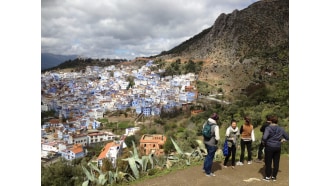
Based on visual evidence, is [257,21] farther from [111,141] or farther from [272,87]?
[111,141]

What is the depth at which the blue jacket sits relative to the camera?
4.37 metres

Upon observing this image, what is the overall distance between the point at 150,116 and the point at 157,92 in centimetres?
168

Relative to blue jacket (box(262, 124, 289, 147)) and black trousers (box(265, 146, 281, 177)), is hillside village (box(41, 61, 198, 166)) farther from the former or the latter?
blue jacket (box(262, 124, 289, 147))

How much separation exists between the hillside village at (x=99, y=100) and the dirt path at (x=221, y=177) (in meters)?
4.88

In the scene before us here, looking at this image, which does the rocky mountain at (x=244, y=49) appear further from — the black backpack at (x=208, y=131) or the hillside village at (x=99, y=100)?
the black backpack at (x=208, y=131)

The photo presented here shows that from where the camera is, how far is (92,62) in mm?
15688

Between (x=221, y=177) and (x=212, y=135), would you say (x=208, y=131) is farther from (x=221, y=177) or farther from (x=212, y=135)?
(x=221, y=177)

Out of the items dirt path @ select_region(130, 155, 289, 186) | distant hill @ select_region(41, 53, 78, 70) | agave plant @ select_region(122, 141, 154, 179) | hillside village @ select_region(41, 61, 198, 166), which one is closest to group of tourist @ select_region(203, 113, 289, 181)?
dirt path @ select_region(130, 155, 289, 186)

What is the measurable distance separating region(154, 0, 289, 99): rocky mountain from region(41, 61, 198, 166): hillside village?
1.59 m

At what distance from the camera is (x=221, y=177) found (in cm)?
485

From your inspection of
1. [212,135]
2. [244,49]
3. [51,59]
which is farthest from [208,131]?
[244,49]

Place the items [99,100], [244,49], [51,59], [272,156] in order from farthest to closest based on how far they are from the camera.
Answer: [244,49]
[99,100]
[51,59]
[272,156]

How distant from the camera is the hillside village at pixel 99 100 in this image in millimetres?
11828

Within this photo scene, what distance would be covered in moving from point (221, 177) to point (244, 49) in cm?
1502
